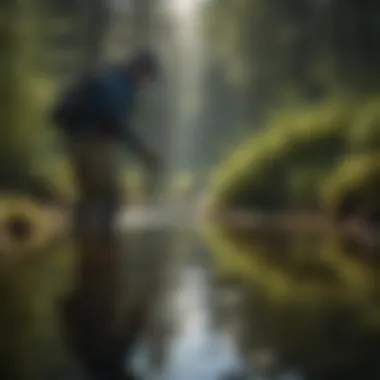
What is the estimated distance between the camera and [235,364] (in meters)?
1.59

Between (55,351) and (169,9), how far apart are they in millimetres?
707

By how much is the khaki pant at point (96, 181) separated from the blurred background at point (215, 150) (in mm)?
21

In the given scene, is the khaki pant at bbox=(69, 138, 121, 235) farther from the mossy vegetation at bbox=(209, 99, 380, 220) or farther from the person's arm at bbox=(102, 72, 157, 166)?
the mossy vegetation at bbox=(209, 99, 380, 220)

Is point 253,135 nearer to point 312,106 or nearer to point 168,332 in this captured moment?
point 312,106

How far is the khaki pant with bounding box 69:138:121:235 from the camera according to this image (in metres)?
1.67

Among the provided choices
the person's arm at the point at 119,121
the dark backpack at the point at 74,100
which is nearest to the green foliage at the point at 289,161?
the person's arm at the point at 119,121

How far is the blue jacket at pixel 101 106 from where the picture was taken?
5.50ft

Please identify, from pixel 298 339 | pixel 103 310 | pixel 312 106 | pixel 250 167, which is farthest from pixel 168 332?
pixel 312 106

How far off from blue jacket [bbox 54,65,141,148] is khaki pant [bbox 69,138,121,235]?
3 cm

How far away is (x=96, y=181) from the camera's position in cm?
167

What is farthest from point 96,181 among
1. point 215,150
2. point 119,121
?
point 215,150

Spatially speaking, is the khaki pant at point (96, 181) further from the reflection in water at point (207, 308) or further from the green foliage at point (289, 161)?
the green foliage at point (289, 161)

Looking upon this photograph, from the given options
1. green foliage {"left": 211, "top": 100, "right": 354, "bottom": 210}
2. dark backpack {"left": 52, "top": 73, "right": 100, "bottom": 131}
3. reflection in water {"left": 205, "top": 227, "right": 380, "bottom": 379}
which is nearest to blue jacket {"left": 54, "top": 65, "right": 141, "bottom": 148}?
dark backpack {"left": 52, "top": 73, "right": 100, "bottom": 131}

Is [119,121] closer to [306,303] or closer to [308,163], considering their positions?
[308,163]
